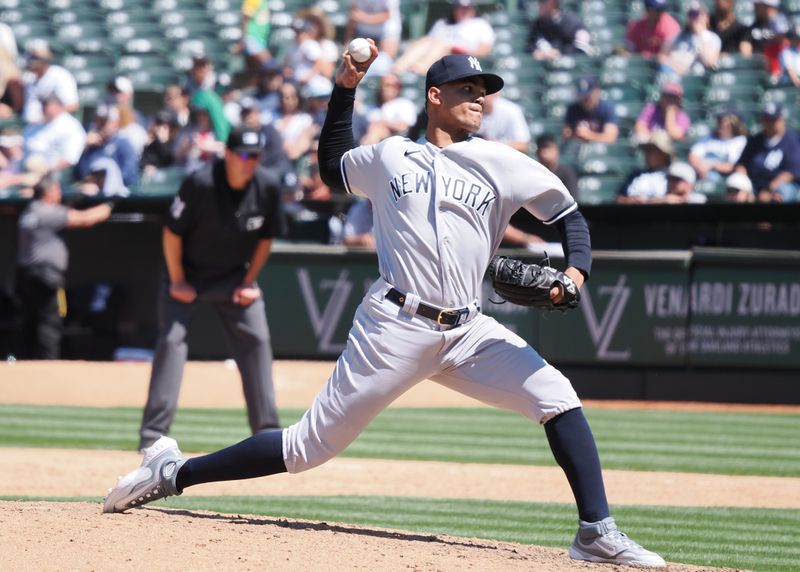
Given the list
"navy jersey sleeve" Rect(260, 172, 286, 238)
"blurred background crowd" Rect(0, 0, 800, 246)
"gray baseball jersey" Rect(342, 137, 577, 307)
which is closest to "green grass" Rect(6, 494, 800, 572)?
"gray baseball jersey" Rect(342, 137, 577, 307)

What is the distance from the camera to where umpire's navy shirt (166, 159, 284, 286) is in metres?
8.14

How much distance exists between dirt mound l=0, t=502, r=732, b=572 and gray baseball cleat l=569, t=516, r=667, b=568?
2.4 inches

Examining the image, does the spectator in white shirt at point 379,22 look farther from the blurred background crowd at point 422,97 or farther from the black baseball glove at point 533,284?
the black baseball glove at point 533,284

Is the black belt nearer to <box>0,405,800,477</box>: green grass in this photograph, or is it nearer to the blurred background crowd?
<box>0,405,800,477</box>: green grass

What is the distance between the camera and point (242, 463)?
5098 mm

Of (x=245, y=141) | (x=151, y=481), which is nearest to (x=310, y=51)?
(x=245, y=141)

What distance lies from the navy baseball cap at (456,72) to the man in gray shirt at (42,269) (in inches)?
364

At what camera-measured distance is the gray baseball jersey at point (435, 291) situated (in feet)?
15.8

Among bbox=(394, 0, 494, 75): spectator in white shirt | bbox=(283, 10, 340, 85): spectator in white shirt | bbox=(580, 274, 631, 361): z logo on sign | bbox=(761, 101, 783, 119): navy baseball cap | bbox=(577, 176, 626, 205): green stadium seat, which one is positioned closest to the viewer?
→ bbox=(580, 274, 631, 361): z logo on sign

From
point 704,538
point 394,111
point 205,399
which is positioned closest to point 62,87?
point 394,111

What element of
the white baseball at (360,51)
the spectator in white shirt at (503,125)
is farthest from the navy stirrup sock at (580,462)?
the spectator in white shirt at (503,125)

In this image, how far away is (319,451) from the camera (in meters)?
4.95

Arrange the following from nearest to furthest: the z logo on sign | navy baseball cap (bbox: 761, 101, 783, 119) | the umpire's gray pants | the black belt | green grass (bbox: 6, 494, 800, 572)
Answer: the black belt, green grass (bbox: 6, 494, 800, 572), the umpire's gray pants, the z logo on sign, navy baseball cap (bbox: 761, 101, 783, 119)

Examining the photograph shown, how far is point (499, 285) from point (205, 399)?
7.48m
